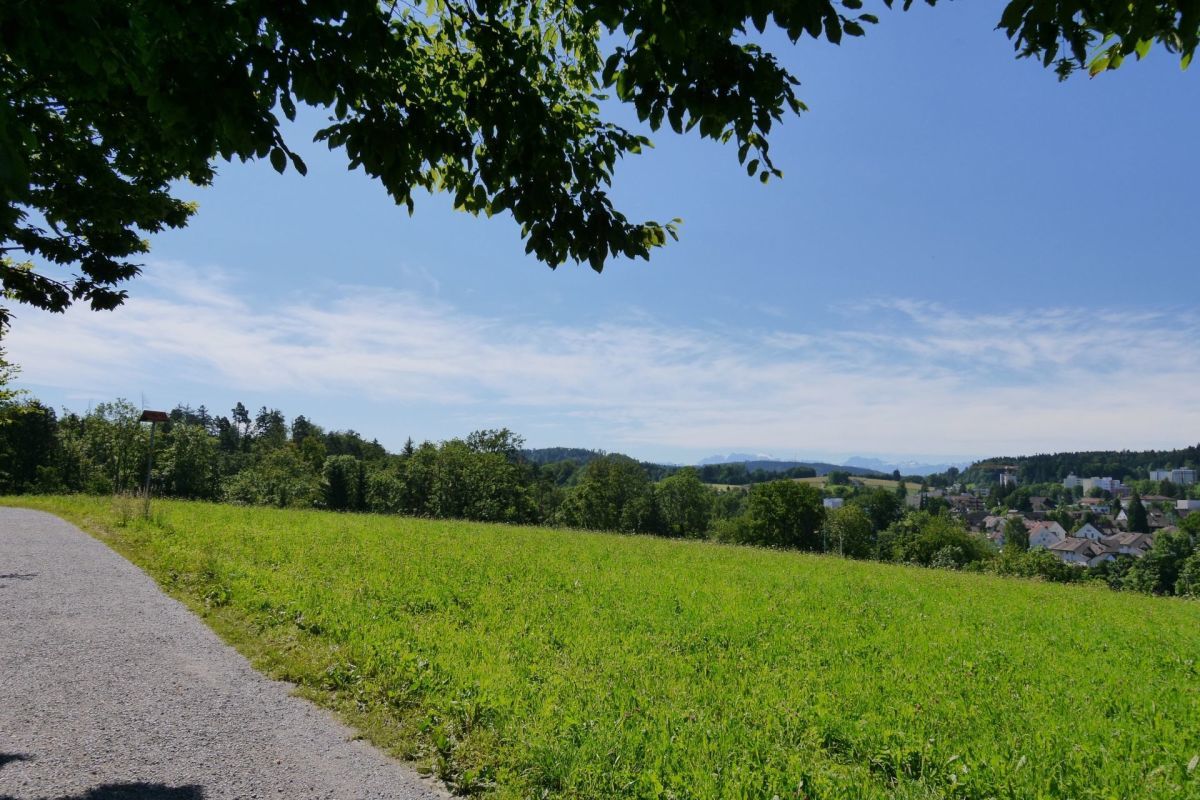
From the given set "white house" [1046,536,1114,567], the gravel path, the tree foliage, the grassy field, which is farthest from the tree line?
the tree foliage

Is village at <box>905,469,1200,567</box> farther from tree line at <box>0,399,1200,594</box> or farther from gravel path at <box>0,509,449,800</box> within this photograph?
gravel path at <box>0,509,449,800</box>

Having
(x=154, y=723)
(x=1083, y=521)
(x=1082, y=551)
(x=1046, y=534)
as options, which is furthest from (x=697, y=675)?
(x=1083, y=521)

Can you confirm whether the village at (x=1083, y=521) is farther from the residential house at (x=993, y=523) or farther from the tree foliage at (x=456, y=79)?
the tree foliage at (x=456, y=79)

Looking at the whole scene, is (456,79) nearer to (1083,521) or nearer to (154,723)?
(154,723)

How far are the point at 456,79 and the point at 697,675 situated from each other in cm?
595

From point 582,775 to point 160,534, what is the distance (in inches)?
516

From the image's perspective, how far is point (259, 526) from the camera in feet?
53.1

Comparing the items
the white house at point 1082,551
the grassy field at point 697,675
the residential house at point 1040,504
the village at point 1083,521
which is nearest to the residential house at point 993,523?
the village at point 1083,521

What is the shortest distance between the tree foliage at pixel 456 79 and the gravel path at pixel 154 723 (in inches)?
131

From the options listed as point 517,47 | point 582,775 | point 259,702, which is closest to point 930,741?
point 582,775

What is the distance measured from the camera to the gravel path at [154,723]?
12.1 ft

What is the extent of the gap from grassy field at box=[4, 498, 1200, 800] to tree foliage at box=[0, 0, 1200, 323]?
11.8ft

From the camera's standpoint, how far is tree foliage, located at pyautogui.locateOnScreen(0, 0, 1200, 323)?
242 centimetres

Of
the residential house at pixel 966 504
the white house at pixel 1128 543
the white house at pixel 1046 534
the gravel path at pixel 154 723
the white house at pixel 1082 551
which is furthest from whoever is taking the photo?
the residential house at pixel 966 504
